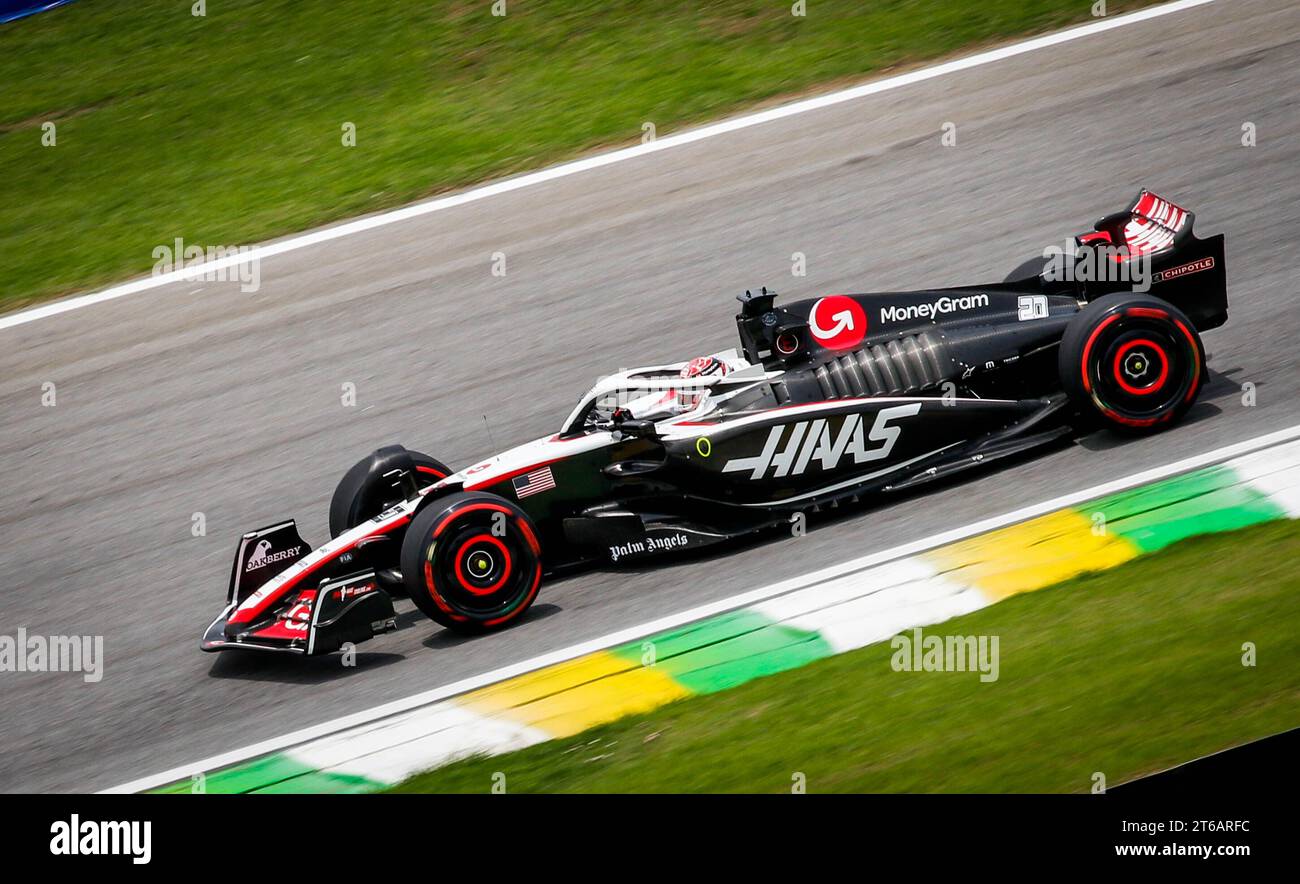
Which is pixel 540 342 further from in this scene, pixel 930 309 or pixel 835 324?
pixel 930 309

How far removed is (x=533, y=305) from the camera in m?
11.9

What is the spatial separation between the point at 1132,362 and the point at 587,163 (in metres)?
7.04

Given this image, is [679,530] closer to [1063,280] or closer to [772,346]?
[772,346]

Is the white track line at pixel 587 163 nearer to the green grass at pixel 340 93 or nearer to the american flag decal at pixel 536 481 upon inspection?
the green grass at pixel 340 93

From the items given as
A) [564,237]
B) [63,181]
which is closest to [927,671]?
[564,237]

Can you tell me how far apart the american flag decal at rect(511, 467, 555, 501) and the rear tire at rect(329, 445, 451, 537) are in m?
0.96

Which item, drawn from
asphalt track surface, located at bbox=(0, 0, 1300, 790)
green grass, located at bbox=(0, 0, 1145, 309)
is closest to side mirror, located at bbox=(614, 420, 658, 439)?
asphalt track surface, located at bbox=(0, 0, 1300, 790)

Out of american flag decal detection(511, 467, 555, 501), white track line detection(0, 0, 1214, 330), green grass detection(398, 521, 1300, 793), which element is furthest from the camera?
white track line detection(0, 0, 1214, 330)

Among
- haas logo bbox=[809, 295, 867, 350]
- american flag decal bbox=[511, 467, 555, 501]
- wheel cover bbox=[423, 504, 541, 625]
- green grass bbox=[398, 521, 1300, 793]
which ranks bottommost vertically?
green grass bbox=[398, 521, 1300, 793]

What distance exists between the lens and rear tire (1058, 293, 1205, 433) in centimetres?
806

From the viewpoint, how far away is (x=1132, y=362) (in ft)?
26.8

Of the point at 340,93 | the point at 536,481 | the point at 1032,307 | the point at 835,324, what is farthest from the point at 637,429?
the point at 340,93

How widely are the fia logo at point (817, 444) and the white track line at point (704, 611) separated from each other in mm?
617

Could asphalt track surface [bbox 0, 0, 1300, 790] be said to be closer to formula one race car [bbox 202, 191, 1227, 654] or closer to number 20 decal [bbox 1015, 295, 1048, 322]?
formula one race car [bbox 202, 191, 1227, 654]
